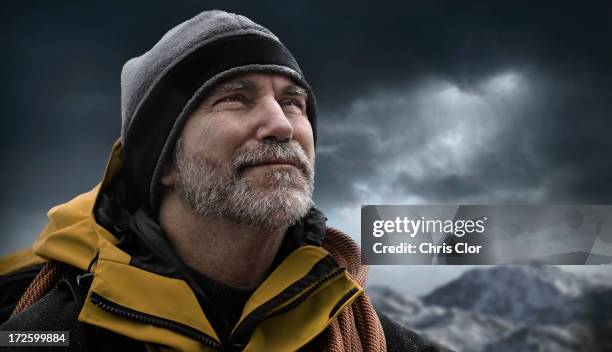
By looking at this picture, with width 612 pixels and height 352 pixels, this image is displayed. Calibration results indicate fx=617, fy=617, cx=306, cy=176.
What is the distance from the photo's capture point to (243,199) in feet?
9.55

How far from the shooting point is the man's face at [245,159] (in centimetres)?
293

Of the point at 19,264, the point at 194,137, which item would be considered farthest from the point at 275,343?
the point at 19,264

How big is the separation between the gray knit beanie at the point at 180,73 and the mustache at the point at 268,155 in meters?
0.41

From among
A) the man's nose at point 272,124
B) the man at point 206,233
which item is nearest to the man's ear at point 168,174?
the man at point 206,233

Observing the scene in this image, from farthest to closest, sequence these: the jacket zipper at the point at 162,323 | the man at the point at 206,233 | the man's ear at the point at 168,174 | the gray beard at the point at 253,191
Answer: the man's ear at the point at 168,174
the gray beard at the point at 253,191
the man at the point at 206,233
the jacket zipper at the point at 162,323

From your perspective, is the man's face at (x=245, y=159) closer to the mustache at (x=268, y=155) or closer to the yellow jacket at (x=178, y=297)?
the mustache at (x=268, y=155)

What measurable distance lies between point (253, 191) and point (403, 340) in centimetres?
131

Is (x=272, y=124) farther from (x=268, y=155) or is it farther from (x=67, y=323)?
(x=67, y=323)

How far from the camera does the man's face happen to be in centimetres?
293

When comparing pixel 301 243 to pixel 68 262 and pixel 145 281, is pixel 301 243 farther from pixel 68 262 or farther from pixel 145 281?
pixel 68 262

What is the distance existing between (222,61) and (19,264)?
163cm

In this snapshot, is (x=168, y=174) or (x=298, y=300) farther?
(x=168, y=174)

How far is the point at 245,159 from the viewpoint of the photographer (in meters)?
2.94

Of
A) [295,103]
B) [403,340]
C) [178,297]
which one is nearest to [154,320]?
[178,297]
